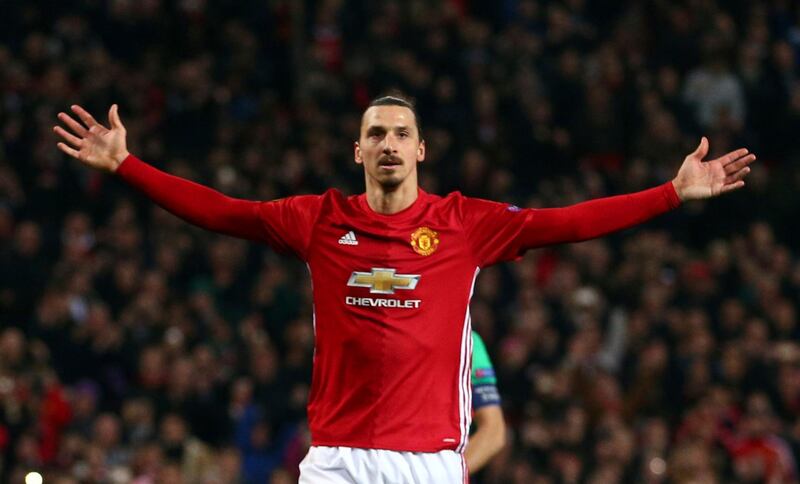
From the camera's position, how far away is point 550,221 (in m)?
6.27

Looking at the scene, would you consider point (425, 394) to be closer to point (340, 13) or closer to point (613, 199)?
point (613, 199)

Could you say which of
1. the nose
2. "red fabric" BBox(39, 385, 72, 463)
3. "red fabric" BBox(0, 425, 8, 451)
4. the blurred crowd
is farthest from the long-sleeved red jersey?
"red fabric" BBox(39, 385, 72, 463)

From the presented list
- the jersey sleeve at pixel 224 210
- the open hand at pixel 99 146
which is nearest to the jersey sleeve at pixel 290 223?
the jersey sleeve at pixel 224 210

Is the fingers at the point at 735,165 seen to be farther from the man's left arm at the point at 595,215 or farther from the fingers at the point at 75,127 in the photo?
the fingers at the point at 75,127

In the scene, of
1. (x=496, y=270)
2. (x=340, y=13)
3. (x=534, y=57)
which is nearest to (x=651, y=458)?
(x=496, y=270)

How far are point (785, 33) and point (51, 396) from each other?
9.25m

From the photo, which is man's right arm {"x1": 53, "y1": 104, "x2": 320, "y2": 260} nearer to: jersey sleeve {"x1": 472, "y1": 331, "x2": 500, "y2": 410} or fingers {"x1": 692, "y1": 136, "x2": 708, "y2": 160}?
fingers {"x1": 692, "y1": 136, "x2": 708, "y2": 160}

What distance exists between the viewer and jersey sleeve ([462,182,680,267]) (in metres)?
6.26

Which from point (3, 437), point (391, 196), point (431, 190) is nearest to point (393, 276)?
point (391, 196)

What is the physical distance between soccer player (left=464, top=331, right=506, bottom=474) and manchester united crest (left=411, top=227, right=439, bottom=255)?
4.25 feet

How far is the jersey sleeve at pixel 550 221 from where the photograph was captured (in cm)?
626

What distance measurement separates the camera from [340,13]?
720 inches

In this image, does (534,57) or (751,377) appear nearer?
(751,377)

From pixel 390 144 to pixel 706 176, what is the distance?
124cm
